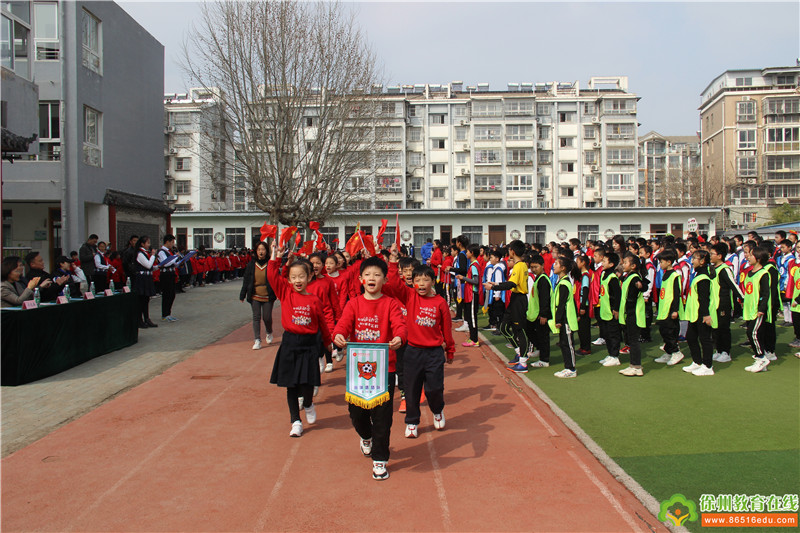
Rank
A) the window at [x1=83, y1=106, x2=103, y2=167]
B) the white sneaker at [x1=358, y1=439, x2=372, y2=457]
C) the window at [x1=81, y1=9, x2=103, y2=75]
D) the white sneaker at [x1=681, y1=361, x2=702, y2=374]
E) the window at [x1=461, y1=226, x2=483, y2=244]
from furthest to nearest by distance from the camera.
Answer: the window at [x1=461, y1=226, x2=483, y2=244]
the window at [x1=83, y1=106, x2=103, y2=167]
the window at [x1=81, y1=9, x2=103, y2=75]
the white sneaker at [x1=681, y1=361, x2=702, y2=374]
the white sneaker at [x1=358, y1=439, x2=372, y2=457]

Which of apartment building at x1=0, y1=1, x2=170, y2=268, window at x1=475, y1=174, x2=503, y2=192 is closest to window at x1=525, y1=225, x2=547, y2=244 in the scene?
window at x1=475, y1=174, x2=503, y2=192

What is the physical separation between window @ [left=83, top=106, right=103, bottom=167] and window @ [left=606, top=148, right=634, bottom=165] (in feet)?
151

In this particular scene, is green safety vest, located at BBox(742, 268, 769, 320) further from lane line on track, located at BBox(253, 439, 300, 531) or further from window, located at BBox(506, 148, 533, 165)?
window, located at BBox(506, 148, 533, 165)

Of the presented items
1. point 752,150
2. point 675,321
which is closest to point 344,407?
point 675,321

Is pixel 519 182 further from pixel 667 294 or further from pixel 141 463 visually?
pixel 141 463

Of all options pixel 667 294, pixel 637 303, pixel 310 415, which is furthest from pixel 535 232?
pixel 310 415

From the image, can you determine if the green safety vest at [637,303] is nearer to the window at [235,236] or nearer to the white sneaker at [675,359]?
the white sneaker at [675,359]

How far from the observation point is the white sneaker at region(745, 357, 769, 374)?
8219 millimetres

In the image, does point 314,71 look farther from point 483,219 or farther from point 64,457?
point 483,219

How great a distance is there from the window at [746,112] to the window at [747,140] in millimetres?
1210

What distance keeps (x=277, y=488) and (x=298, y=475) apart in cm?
28

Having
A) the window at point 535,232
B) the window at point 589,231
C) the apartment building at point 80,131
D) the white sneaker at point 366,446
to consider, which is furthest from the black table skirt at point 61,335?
the window at point 589,231

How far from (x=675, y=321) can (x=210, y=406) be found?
6979 millimetres

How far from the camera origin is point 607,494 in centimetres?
425
